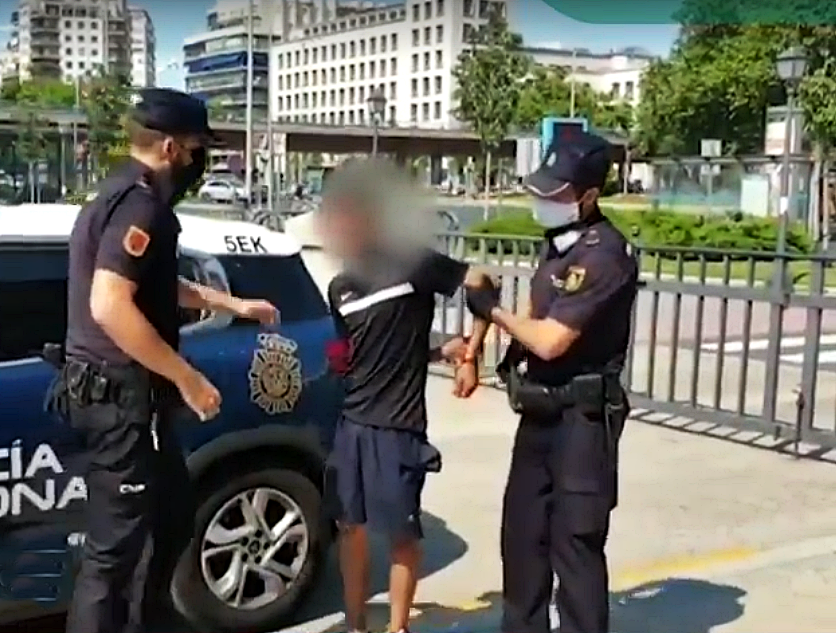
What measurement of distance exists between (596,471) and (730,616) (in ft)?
4.45

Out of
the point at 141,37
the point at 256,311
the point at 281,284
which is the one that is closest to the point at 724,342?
the point at 281,284

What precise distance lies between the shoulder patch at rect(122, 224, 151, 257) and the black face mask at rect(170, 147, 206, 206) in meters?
0.21

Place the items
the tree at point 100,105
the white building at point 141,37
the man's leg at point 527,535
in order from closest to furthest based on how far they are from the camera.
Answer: the man's leg at point 527,535, the tree at point 100,105, the white building at point 141,37

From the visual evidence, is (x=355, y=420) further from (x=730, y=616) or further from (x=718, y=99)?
(x=718, y=99)

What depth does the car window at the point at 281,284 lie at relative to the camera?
15.8 ft

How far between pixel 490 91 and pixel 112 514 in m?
51.7

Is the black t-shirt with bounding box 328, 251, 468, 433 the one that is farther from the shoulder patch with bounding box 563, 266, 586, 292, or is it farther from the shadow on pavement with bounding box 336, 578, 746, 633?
the shadow on pavement with bounding box 336, 578, 746, 633

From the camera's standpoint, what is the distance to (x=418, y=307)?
399cm

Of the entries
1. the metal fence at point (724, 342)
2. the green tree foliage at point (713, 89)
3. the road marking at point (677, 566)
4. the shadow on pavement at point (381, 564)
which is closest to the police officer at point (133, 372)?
the shadow on pavement at point (381, 564)

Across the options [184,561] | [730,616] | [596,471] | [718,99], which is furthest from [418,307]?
[718,99]

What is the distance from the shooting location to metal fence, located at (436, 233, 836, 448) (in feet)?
26.0

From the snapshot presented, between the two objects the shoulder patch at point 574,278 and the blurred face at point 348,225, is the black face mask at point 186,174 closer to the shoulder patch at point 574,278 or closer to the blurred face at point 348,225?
the blurred face at point 348,225

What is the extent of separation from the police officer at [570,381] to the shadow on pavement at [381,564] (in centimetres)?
130

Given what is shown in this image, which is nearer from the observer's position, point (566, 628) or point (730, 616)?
point (566, 628)
